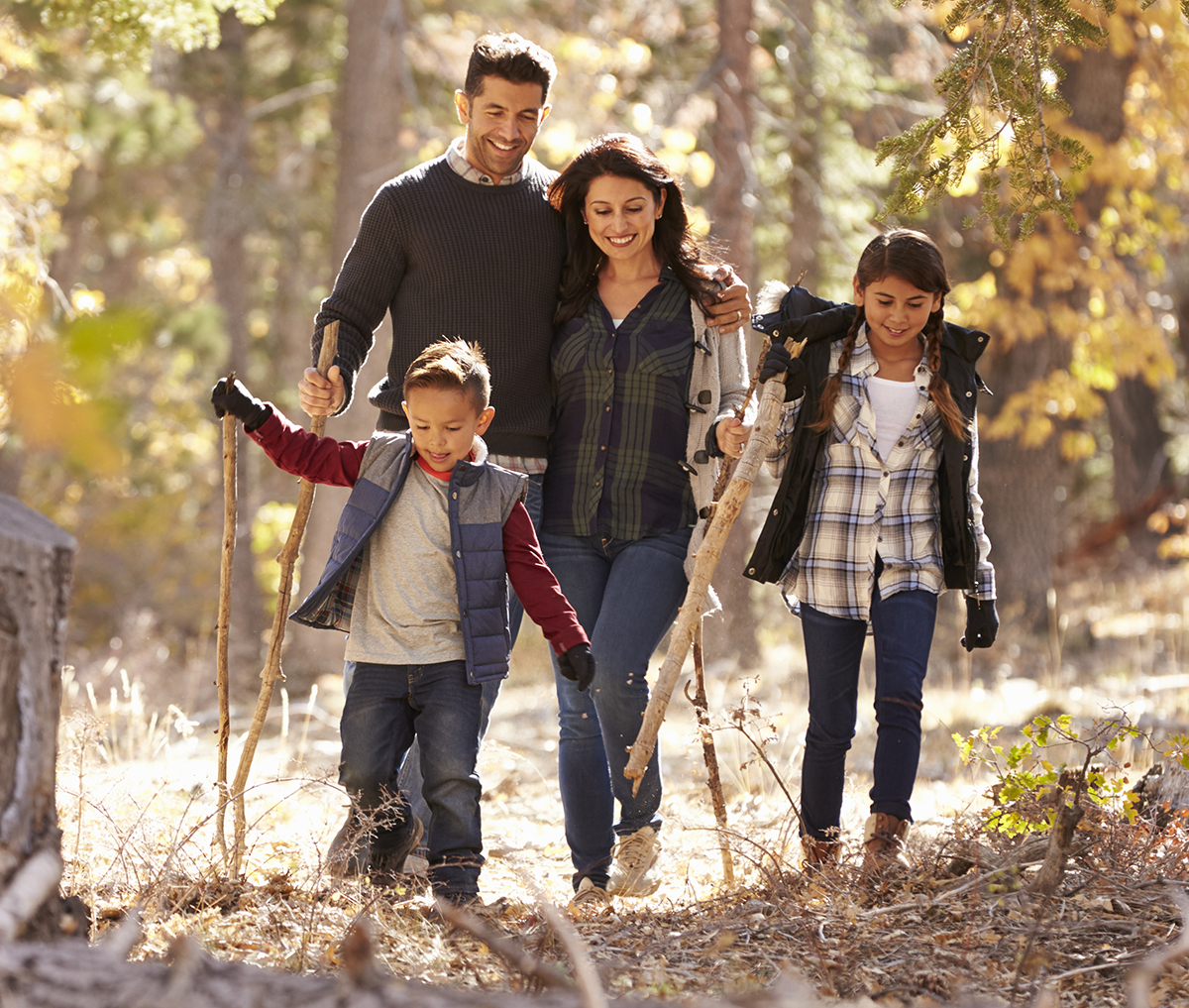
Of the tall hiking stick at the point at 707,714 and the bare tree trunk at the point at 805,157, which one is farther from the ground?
the bare tree trunk at the point at 805,157

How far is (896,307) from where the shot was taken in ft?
11.8

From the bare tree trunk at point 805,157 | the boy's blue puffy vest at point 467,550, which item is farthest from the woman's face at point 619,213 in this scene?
the bare tree trunk at point 805,157

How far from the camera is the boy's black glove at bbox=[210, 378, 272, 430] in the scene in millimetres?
3293

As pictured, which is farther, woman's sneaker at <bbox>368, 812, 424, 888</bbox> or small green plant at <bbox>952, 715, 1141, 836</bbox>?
woman's sneaker at <bbox>368, 812, 424, 888</bbox>

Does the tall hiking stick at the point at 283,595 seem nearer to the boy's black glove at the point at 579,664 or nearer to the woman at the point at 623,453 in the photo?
the woman at the point at 623,453

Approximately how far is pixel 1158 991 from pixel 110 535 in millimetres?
12663

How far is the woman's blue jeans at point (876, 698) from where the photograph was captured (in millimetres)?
3457

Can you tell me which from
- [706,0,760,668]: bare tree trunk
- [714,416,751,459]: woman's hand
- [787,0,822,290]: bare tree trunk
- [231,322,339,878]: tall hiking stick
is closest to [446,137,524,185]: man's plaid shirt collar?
[231,322,339,878]: tall hiking stick

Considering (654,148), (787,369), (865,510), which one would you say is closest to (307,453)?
(787,369)

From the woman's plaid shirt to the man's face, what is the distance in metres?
1.22

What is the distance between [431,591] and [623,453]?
764 mm

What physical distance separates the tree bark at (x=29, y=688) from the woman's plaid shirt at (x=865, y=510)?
2249 mm

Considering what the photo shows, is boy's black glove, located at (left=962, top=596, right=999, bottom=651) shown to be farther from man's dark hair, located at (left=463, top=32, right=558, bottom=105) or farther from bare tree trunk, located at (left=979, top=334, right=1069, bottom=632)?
bare tree trunk, located at (left=979, top=334, right=1069, bottom=632)

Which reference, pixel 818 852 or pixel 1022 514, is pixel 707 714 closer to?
pixel 818 852
